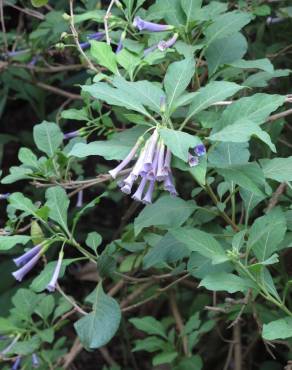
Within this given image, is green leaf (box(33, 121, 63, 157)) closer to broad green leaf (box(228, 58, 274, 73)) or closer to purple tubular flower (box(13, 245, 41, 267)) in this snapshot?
purple tubular flower (box(13, 245, 41, 267))

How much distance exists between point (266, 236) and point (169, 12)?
0.58 m

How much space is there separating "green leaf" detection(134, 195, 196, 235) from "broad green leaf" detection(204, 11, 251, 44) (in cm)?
38

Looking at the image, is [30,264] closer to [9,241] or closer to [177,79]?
[9,241]

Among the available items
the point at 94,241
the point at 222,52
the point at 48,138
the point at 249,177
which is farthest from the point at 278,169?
the point at 48,138

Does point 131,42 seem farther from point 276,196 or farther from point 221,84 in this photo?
point 276,196

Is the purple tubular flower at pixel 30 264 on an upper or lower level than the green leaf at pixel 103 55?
lower

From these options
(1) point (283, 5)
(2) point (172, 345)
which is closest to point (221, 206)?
(2) point (172, 345)

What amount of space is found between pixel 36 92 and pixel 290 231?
1777 mm

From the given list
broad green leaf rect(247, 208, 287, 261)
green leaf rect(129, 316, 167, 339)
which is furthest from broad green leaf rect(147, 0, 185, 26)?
green leaf rect(129, 316, 167, 339)

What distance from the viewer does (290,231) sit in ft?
4.82

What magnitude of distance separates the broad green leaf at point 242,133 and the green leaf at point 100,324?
47cm

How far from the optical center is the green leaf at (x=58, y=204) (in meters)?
1.52


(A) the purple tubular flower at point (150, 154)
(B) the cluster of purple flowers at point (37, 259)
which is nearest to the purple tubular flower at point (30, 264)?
(B) the cluster of purple flowers at point (37, 259)

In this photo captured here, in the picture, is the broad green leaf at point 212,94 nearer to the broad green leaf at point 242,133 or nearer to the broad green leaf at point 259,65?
the broad green leaf at point 242,133
